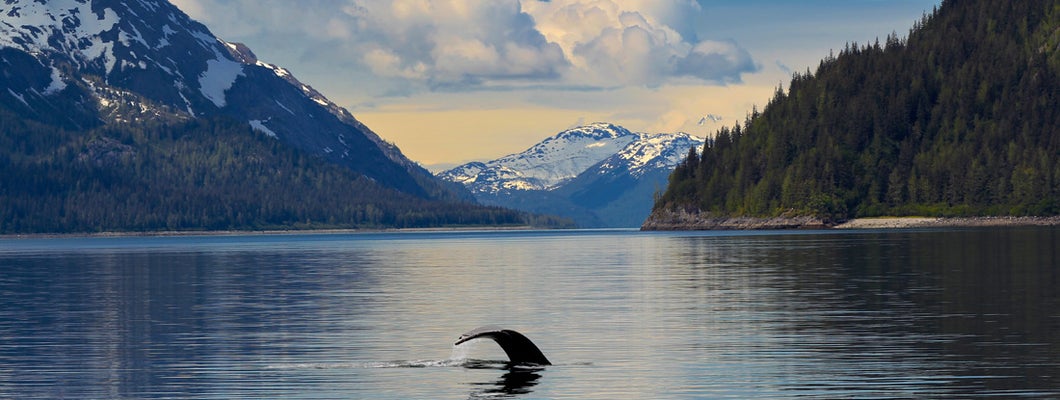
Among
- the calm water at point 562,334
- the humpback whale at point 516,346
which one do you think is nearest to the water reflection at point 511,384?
the calm water at point 562,334

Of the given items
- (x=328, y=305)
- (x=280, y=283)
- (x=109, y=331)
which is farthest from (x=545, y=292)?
(x=109, y=331)

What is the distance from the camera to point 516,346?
48.2 m

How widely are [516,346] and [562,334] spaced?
15.4 metres

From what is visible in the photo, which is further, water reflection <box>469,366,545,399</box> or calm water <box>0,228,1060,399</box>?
calm water <box>0,228,1060,399</box>

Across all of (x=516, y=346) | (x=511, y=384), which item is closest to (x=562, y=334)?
(x=516, y=346)

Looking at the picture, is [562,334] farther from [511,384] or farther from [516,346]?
[511,384]

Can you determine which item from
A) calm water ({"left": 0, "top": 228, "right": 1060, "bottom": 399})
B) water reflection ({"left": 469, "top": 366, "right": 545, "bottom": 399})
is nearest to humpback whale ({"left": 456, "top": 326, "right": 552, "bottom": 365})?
water reflection ({"left": 469, "top": 366, "right": 545, "bottom": 399})

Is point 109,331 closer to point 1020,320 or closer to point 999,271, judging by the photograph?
point 1020,320

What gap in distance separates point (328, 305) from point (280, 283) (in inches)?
1158

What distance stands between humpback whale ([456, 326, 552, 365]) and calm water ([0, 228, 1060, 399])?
1.78 ft

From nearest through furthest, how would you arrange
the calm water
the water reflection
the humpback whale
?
the water reflection
the humpback whale
the calm water

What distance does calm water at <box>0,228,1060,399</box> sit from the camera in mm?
45344

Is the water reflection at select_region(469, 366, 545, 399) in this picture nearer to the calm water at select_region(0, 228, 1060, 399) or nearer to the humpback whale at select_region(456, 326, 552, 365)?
the calm water at select_region(0, 228, 1060, 399)

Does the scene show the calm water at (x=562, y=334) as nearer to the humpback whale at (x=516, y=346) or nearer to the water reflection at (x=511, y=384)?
the water reflection at (x=511, y=384)
